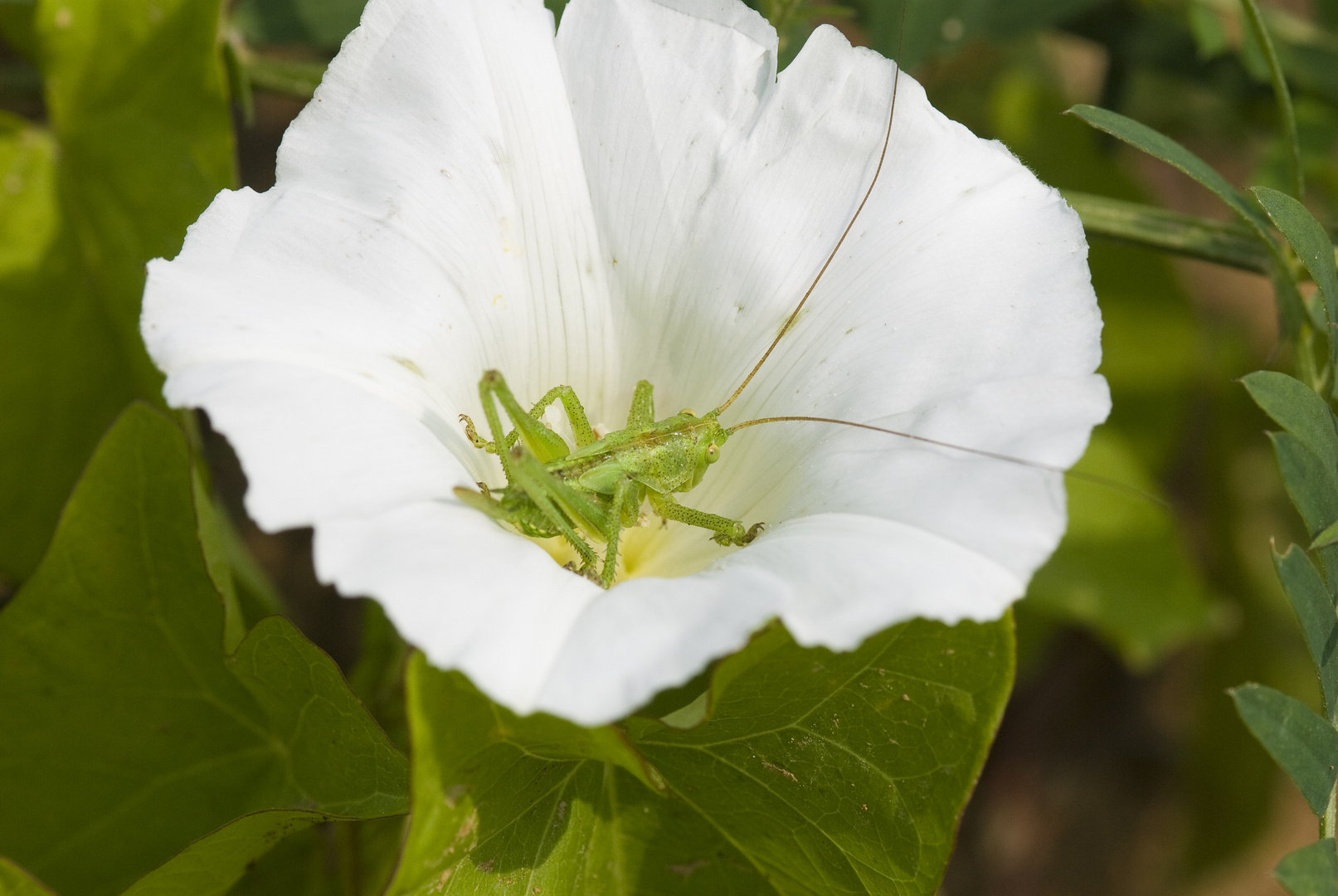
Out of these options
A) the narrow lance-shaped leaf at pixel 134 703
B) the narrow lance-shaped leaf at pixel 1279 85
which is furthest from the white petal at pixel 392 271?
the narrow lance-shaped leaf at pixel 1279 85

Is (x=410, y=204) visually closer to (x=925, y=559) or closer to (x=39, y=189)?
(x=925, y=559)

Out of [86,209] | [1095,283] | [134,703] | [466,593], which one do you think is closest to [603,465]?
[466,593]

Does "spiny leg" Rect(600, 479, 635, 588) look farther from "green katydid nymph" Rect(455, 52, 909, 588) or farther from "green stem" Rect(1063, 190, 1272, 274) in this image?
"green stem" Rect(1063, 190, 1272, 274)

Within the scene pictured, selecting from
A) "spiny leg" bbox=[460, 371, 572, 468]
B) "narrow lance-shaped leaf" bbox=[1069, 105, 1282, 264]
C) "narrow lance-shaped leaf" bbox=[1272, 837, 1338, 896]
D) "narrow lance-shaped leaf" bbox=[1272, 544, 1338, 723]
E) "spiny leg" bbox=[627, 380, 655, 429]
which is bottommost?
"narrow lance-shaped leaf" bbox=[1272, 837, 1338, 896]

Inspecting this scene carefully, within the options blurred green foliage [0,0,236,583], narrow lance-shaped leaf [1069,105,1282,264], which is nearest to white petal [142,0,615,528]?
blurred green foliage [0,0,236,583]

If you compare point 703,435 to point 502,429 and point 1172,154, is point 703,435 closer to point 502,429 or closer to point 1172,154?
point 502,429
